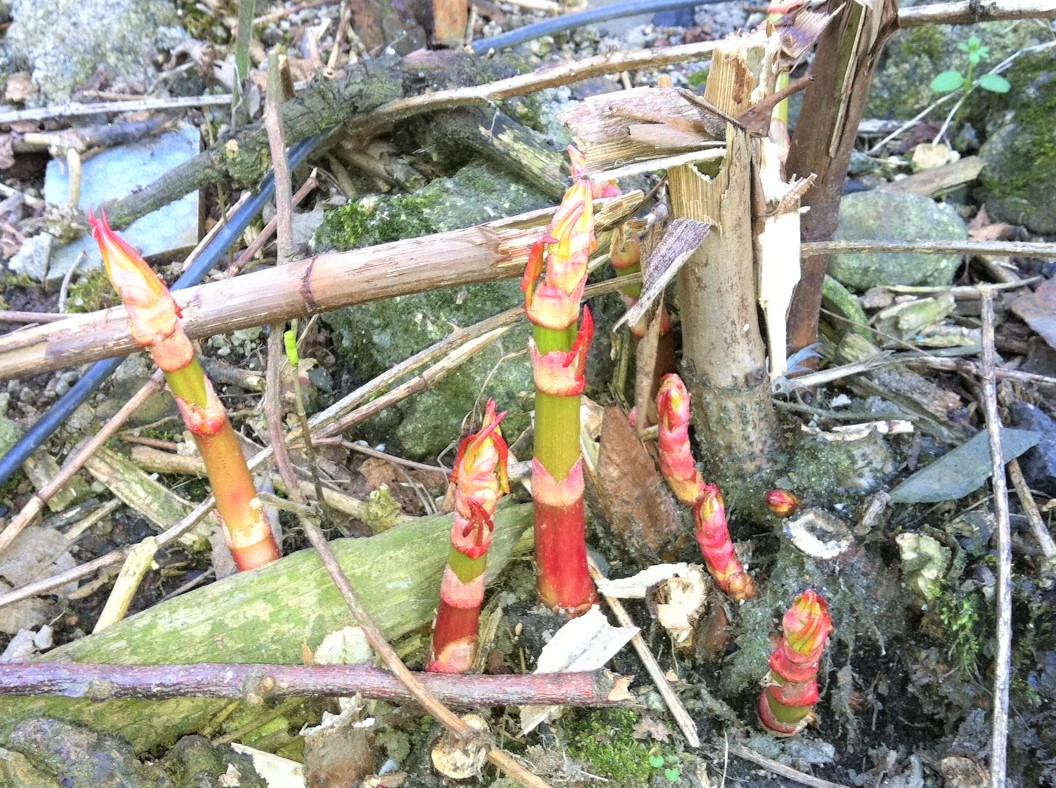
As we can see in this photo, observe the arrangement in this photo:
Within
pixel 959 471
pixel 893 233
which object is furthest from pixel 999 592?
pixel 893 233

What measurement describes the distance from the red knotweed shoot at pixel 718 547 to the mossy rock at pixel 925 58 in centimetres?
199

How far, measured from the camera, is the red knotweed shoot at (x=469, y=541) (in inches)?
53.3

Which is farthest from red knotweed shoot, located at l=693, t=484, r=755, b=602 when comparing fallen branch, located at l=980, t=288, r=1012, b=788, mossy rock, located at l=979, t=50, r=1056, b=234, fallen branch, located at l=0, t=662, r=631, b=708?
mossy rock, located at l=979, t=50, r=1056, b=234

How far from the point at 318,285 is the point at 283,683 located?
766mm

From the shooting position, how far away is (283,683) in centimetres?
150

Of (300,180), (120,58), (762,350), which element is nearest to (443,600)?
(762,350)

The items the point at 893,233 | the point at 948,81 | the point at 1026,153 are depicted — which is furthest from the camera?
the point at 948,81

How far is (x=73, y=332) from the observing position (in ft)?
5.27

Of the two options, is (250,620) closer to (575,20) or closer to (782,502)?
(782,502)

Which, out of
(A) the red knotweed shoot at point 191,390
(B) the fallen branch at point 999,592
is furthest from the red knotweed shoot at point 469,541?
(B) the fallen branch at point 999,592

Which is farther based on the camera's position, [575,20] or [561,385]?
[575,20]

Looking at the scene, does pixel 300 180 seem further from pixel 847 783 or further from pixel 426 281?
pixel 847 783

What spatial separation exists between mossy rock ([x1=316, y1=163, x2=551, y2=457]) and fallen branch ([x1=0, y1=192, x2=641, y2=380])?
0.55 meters

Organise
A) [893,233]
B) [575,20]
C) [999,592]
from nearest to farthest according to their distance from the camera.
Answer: [999,592] → [893,233] → [575,20]
